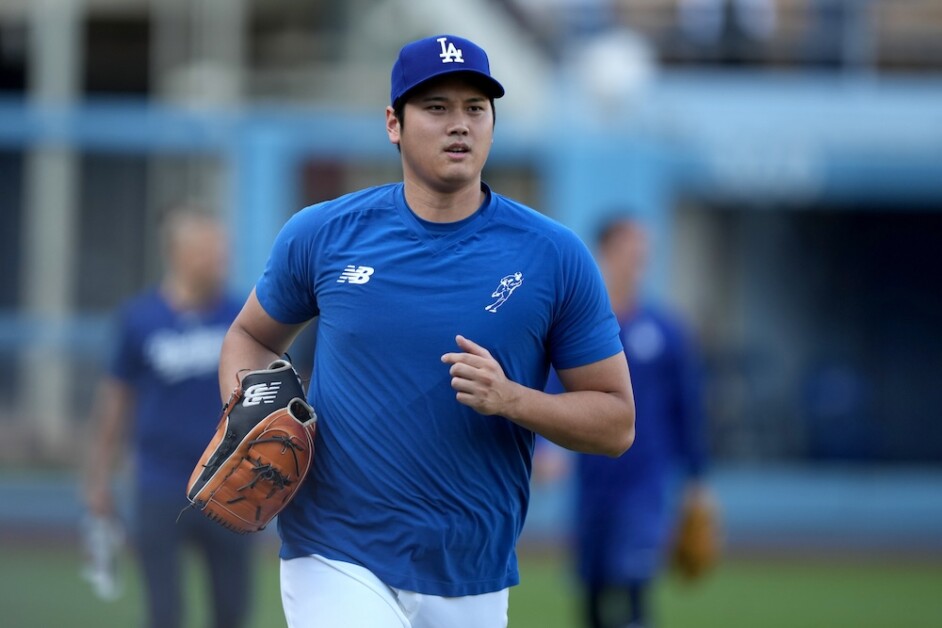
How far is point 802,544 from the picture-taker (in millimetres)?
16016

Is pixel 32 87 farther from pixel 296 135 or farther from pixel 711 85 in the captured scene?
pixel 711 85

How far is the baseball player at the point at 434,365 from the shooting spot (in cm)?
450

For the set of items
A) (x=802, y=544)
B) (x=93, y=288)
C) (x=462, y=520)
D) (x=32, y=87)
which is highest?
(x=32, y=87)

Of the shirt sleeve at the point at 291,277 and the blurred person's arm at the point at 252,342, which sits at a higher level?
the shirt sleeve at the point at 291,277

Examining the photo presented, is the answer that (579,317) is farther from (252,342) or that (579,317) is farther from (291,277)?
(252,342)

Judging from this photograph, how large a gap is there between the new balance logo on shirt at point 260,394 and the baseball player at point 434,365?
17 cm

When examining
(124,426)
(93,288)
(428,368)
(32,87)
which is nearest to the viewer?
(428,368)

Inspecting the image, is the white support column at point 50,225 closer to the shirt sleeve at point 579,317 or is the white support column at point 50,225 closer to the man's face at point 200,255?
the man's face at point 200,255

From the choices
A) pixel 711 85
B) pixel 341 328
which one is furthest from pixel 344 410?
pixel 711 85

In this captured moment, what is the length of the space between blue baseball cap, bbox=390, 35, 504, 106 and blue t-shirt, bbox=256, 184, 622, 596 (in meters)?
0.38

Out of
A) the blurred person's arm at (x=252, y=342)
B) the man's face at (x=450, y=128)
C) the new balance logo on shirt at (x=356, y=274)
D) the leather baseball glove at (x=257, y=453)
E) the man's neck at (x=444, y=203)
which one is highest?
the man's face at (x=450, y=128)

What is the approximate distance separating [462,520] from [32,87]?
15.4 m

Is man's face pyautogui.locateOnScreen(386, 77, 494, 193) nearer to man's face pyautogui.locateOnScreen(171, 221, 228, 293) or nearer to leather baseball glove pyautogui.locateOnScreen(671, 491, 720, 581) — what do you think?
man's face pyautogui.locateOnScreen(171, 221, 228, 293)

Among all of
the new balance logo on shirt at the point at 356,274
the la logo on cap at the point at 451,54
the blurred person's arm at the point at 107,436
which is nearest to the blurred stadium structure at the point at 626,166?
the blurred person's arm at the point at 107,436
